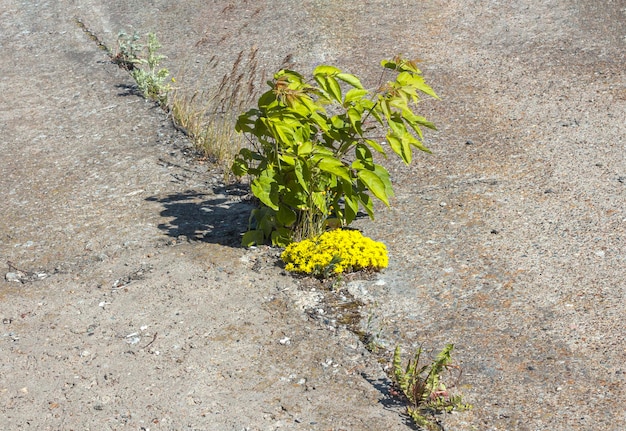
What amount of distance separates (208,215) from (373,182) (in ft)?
3.73

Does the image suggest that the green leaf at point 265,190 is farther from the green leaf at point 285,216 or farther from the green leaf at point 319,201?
the green leaf at point 319,201

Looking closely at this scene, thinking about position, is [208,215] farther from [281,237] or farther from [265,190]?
[265,190]

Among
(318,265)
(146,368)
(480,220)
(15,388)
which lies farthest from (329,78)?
(15,388)

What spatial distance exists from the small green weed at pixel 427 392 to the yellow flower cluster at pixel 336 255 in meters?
0.85

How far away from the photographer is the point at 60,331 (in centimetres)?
406

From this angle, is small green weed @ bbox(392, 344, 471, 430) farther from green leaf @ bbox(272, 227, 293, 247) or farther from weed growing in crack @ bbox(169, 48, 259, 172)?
weed growing in crack @ bbox(169, 48, 259, 172)

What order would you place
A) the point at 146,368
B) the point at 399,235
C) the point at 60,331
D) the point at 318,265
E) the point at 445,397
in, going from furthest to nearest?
the point at 399,235 < the point at 318,265 < the point at 60,331 < the point at 146,368 < the point at 445,397

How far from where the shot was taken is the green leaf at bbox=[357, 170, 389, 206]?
14.3 feet

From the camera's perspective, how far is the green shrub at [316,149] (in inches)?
166

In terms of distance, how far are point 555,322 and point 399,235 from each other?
1.07 m

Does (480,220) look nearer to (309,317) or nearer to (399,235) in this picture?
(399,235)

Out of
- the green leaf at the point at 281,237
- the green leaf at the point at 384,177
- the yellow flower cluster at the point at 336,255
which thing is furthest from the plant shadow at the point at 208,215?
the green leaf at the point at 384,177

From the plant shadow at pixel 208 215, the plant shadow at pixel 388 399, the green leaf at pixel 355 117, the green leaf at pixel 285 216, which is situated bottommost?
the plant shadow at pixel 388 399

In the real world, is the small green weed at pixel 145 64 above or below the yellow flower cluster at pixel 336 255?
above
